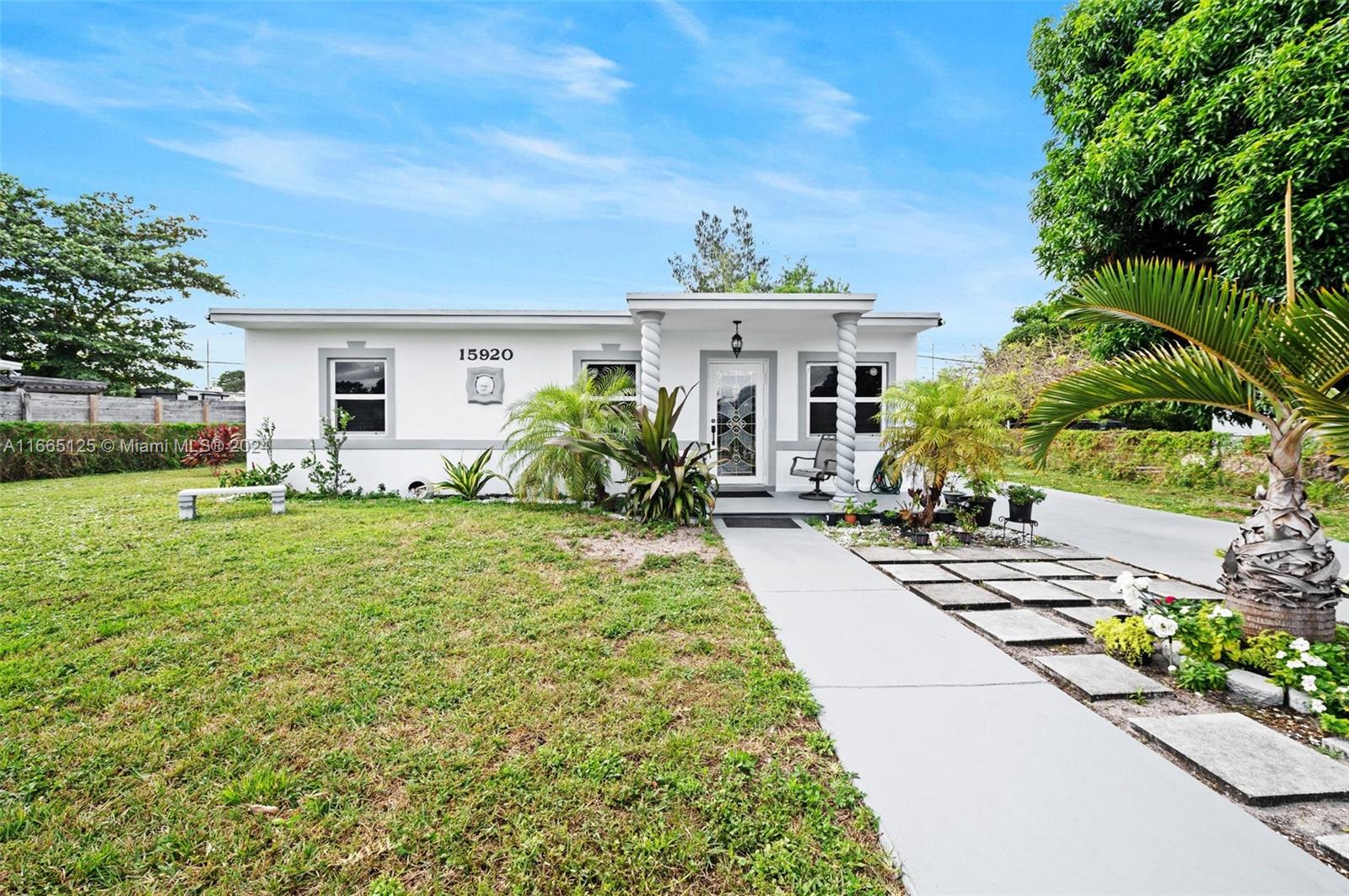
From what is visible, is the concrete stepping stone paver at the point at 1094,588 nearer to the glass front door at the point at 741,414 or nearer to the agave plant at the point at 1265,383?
the agave plant at the point at 1265,383

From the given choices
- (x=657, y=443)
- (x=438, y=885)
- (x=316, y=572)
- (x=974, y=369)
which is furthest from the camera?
(x=974, y=369)

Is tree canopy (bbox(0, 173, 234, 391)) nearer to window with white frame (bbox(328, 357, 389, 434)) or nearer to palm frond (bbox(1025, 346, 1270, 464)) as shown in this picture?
window with white frame (bbox(328, 357, 389, 434))

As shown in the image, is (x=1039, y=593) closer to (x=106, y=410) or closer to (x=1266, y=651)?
(x=1266, y=651)

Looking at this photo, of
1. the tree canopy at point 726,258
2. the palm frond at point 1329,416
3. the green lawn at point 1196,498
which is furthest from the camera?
the tree canopy at point 726,258

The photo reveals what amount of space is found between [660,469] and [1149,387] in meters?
4.67

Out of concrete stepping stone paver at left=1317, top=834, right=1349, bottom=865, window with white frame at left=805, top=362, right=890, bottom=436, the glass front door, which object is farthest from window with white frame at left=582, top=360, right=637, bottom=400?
concrete stepping stone paver at left=1317, top=834, right=1349, bottom=865

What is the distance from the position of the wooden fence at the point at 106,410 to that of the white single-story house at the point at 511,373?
25.5 feet

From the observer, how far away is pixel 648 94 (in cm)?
1361

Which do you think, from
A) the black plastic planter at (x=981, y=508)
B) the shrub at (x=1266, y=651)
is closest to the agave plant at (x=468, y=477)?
the black plastic planter at (x=981, y=508)

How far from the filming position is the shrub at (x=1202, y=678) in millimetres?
2750

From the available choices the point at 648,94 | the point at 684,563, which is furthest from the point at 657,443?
the point at 648,94

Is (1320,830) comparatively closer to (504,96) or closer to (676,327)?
(676,327)

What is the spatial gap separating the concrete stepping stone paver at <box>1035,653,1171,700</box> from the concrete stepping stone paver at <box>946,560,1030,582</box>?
1.53 m

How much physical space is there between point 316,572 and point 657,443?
3629mm
